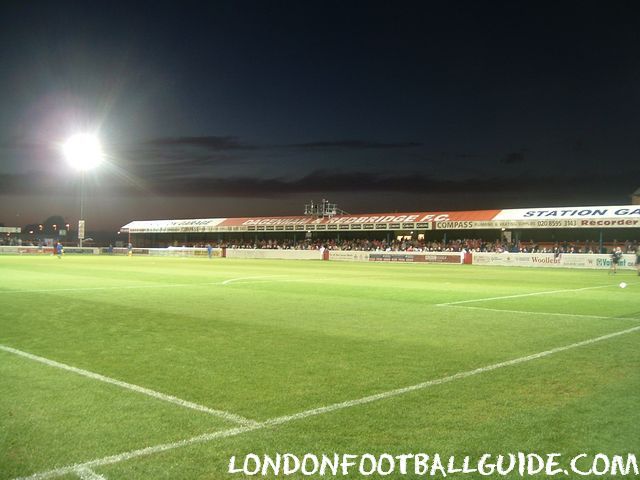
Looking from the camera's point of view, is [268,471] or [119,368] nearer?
[268,471]

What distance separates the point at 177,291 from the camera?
1930cm

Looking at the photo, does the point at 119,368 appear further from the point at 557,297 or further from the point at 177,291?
the point at 557,297

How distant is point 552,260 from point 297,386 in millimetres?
39706

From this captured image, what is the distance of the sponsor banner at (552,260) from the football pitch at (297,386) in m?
27.6

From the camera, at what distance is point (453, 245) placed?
58000 mm

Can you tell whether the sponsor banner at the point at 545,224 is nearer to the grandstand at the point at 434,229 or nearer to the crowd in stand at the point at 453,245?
the grandstand at the point at 434,229

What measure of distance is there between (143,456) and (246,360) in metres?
3.69

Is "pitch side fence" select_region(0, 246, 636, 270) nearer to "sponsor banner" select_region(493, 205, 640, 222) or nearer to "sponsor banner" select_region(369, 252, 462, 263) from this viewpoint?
"sponsor banner" select_region(369, 252, 462, 263)

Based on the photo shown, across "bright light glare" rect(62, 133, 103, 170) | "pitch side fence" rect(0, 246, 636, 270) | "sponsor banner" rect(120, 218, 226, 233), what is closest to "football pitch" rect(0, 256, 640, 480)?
"pitch side fence" rect(0, 246, 636, 270)

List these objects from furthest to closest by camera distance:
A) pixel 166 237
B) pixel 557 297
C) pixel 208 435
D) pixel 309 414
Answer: pixel 166 237 < pixel 557 297 < pixel 309 414 < pixel 208 435

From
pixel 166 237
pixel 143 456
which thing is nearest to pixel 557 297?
pixel 143 456

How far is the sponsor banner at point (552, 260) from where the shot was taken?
39.2 meters

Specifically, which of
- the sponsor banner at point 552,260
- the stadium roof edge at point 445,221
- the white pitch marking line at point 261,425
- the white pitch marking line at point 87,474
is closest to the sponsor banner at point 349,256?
the stadium roof edge at point 445,221

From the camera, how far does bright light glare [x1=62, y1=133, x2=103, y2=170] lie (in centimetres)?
5266
